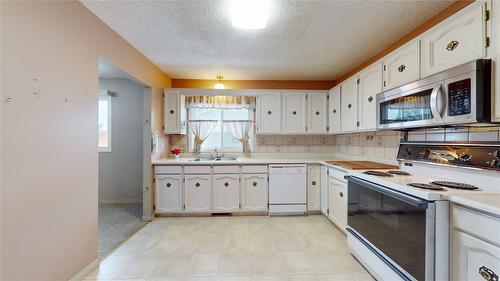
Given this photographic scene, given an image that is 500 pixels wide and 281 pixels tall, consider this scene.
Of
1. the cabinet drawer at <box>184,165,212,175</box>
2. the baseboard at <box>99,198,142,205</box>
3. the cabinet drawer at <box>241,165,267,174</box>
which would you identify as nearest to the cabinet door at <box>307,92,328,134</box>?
the cabinet drawer at <box>241,165,267,174</box>

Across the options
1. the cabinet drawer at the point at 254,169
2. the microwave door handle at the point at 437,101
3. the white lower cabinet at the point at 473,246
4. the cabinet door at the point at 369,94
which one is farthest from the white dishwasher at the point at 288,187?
the white lower cabinet at the point at 473,246

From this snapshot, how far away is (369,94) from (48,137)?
301cm

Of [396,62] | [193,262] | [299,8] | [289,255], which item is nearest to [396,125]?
[396,62]

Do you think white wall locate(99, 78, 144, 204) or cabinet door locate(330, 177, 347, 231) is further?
white wall locate(99, 78, 144, 204)

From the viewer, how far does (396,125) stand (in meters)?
2.10

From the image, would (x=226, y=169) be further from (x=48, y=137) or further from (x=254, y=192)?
(x=48, y=137)

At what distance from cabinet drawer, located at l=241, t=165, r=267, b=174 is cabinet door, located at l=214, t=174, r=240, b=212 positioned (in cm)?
16

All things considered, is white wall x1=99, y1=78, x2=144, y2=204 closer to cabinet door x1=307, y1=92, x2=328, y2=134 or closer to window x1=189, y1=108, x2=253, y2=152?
window x1=189, y1=108, x2=253, y2=152

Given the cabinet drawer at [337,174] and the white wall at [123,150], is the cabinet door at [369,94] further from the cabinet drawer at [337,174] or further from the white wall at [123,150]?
the white wall at [123,150]

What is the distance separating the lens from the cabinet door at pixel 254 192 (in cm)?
355

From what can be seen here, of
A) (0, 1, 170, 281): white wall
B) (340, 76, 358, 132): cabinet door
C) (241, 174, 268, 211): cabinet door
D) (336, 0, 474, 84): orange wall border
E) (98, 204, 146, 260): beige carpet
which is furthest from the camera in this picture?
(241, 174, 268, 211): cabinet door

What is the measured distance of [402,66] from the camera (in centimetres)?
208

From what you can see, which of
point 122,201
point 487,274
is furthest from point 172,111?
point 487,274

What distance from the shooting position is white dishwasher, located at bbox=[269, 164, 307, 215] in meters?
3.56
